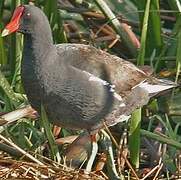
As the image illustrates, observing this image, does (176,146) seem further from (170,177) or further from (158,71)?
(158,71)

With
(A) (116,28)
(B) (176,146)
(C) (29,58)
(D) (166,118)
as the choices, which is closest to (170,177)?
(B) (176,146)

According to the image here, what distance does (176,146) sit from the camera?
3.34m

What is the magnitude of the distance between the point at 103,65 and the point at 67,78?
0.30 m

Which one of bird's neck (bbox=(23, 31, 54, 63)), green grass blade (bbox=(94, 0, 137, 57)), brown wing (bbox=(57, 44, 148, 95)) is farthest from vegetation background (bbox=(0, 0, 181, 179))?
bird's neck (bbox=(23, 31, 54, 63))

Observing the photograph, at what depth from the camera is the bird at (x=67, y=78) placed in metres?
3.22

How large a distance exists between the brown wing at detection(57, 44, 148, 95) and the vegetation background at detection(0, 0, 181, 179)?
0.14 meters

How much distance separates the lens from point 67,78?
10.7 ft

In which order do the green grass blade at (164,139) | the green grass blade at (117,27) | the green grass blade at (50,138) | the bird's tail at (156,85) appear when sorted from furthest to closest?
the green grass blade at (117,27) → the bird's tail at (156,85) → the green grass blade at (164,139) → the green grass blade at (50,138)

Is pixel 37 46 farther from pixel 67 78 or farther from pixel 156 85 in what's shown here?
pixel 156 85

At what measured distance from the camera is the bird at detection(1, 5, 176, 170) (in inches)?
127

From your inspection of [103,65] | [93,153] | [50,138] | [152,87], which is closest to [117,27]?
[152,87]

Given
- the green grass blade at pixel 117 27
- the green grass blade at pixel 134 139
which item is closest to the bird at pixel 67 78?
the green grass blade at pixel 134 139

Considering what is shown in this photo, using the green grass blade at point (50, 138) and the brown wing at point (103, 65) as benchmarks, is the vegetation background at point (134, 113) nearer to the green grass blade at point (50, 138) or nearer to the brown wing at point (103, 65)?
the green grass blade at point (50, 138)

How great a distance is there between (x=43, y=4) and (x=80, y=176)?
4.12 ft
